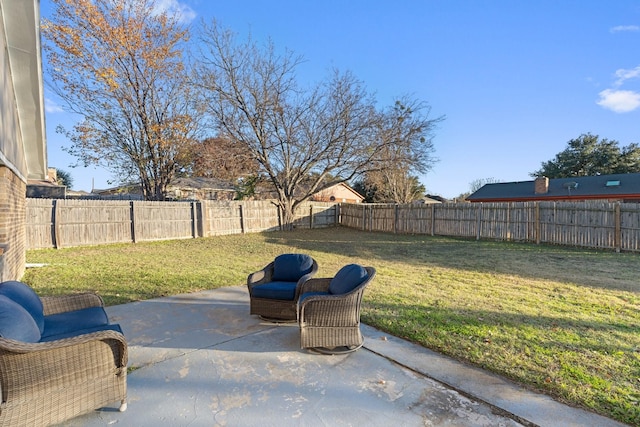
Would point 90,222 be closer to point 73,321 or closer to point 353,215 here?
point 73,321

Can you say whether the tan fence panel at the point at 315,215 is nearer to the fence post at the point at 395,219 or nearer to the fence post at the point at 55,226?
the fence post at the point at 395,219

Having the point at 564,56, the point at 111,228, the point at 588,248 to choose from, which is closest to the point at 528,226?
the point at 588,248

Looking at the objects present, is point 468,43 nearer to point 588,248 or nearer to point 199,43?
point 588,248

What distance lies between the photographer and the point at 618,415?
2.17 meters

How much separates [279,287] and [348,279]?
42.0 inches

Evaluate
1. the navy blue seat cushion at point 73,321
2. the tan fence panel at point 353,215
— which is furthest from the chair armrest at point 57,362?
the tan fence panel at point 353,215

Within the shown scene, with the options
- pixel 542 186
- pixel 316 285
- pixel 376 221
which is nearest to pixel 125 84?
pixel 376 221

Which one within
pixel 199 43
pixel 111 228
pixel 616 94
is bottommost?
pixel 111 228

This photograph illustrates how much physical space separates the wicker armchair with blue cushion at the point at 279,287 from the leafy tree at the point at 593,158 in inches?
1432

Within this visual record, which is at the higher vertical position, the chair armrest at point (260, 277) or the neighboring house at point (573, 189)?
the neighboring house at point (573, 189)

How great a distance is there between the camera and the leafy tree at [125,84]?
46.5ft

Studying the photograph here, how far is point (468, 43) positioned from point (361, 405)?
1038cm

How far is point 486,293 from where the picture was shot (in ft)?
17.9

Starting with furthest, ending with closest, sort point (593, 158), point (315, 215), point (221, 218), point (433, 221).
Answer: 1. point (593, 158)
2. point (315, 215)
3. point (433, 221)
4. point (221, 218)
